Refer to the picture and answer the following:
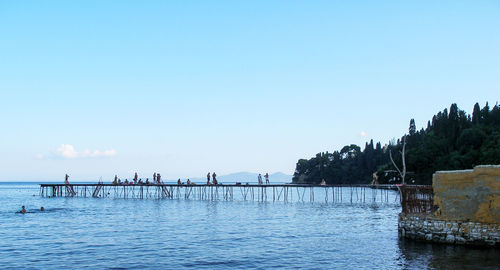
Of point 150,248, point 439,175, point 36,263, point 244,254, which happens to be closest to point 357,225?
point 439,175

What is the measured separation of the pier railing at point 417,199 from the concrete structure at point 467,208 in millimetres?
851

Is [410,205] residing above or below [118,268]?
above

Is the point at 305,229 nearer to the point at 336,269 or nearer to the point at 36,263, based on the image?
the point at 336,269

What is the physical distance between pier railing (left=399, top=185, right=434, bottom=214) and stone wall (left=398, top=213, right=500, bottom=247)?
16.8 inches

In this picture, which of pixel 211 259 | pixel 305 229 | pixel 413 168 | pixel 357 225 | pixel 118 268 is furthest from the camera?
pixel 413 168

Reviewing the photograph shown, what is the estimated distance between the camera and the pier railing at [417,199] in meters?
21.2

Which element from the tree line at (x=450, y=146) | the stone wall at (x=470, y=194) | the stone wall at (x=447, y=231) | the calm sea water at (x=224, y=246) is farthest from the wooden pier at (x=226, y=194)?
the stone wall at (x=470, y=194)

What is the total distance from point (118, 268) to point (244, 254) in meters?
5.41

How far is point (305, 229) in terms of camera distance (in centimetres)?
2756

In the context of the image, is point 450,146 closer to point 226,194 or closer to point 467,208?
point 226,194

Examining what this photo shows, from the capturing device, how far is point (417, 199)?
2128cm

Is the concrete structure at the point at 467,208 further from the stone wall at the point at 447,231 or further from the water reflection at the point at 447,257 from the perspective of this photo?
the water reflection at the point at 447,257

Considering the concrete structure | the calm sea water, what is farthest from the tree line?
the concrete structure

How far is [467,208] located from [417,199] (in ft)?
9.02
